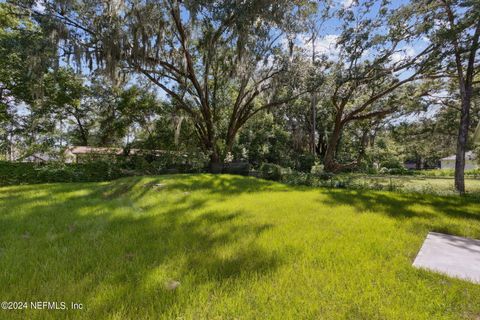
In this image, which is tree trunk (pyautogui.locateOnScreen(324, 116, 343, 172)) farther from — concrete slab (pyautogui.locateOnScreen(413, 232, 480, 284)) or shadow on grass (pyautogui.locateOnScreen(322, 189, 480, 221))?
concrete slab (pyautogui.locateOnScreen(413, 232, 480, 284))

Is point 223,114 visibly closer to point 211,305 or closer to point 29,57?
point 29,57

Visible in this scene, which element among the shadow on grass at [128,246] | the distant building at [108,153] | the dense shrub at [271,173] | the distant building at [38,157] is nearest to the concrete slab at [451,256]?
the shadow on grass at [128,246]

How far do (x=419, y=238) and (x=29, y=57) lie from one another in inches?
421

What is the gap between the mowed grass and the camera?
1.46 m

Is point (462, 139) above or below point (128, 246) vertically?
above

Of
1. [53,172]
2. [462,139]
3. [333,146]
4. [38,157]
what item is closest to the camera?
[462,139]

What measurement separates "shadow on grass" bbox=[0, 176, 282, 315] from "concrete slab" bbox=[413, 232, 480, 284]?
4.84ft

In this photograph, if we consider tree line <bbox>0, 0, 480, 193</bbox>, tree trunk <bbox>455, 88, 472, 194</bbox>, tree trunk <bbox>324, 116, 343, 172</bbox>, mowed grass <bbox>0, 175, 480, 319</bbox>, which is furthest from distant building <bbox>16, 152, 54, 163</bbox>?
tree trunk <bbox>455, 88, 472, 194</bbox>

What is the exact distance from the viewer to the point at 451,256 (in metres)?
2.30

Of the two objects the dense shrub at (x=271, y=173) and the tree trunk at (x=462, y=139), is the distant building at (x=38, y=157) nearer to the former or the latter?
the dense shrub at (x=271, y=173)

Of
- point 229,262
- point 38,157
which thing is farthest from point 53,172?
point 229,262

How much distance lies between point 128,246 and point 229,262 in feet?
3.79

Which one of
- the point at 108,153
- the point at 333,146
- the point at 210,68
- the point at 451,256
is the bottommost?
the point at 451,256

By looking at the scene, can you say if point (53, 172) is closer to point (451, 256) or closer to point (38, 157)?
point (38, 157)
